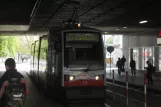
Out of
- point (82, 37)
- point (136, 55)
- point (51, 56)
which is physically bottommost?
point (51, 56)

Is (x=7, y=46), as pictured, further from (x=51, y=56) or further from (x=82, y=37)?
(x=82, y=37)

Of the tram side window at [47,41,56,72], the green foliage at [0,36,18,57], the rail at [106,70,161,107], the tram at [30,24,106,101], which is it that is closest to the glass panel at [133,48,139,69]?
the green foliage at [0,36,18,57]

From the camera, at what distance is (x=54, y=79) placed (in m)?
14.5

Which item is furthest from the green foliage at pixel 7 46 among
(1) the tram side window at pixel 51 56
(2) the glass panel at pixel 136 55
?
(1) the tram side window at pixel 51 56

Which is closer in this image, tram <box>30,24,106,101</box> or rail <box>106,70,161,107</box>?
tram <box>30,24,106,101</box>

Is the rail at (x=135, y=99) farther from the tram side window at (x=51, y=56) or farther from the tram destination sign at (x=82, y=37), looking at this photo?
the tram side window at (x=51, y=56)

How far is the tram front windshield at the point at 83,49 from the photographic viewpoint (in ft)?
43.8

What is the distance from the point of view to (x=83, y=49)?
13.5m

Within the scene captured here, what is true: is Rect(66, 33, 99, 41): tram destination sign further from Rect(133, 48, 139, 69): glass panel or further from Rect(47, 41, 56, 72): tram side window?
Rect(133, 48, 139, 69): glass panel

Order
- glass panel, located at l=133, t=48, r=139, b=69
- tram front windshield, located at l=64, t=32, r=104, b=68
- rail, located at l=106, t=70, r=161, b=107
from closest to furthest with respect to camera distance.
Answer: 1. tram front windshield, located at l=64, t=32, r=104, b=68
2. rail, located at l=106, t=70, r=161, b=107
3. glass panel, located at l=133, t=48, r=139, b=69

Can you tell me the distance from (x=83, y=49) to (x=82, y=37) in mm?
517

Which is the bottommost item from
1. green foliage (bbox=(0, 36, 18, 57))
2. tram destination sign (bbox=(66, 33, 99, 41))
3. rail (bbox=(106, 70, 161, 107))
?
rail (bbox=(106, 70, 161, 107))

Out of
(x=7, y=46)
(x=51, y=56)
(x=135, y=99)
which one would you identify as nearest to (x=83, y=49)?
(x=51, y=56)

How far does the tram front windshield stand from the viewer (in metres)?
13.3
